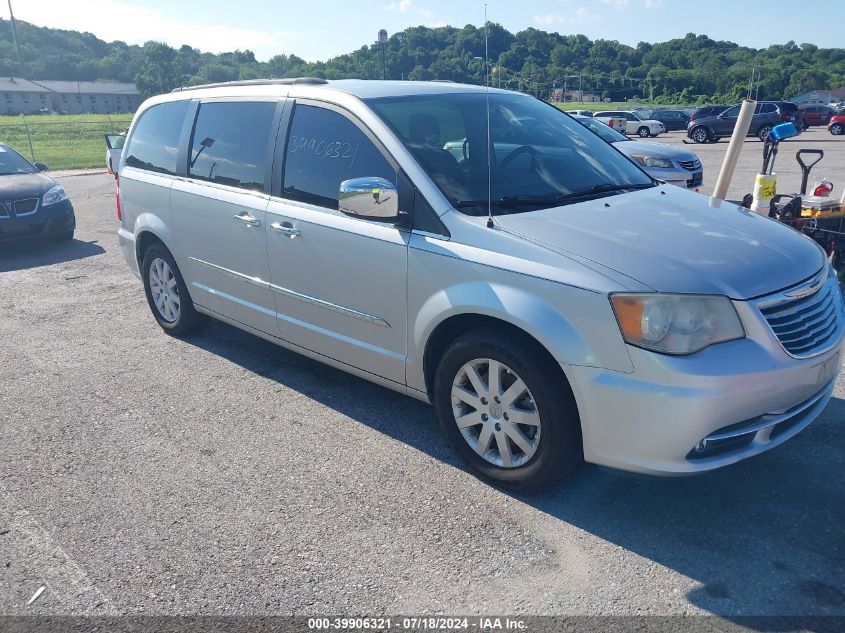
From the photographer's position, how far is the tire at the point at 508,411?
10.2 ft

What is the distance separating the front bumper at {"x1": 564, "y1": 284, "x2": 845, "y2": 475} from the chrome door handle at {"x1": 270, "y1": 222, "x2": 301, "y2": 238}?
1.85 m

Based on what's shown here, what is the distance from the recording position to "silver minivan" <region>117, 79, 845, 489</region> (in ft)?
9.49

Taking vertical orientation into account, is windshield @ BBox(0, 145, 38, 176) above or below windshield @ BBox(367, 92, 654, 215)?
below

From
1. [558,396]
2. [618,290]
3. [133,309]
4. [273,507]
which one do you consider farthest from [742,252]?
[133,309]

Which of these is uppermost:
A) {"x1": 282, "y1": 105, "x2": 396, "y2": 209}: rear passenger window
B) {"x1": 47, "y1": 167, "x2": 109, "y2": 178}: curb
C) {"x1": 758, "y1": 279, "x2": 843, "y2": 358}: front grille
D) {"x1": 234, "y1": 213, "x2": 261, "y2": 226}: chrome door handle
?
{"x1": 282, "y1": 105, "x2": 396, "y2": 209}: rear passenger window

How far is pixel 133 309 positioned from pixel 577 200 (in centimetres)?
456

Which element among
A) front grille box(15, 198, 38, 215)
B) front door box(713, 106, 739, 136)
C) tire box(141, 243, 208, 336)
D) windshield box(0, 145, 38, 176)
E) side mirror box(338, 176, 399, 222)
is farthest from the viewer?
front door box(713, 106, 739, 136)

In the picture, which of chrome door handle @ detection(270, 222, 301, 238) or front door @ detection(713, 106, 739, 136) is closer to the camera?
chrome door handle @ detection(270, 222, 301, 238)

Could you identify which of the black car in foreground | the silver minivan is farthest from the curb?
the silver minivan

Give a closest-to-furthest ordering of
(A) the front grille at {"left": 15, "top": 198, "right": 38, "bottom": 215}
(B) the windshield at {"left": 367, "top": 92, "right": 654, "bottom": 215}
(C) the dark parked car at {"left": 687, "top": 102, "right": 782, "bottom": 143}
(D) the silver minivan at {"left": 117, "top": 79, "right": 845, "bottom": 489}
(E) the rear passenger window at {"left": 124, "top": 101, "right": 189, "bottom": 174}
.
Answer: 1. (D) the silver minivan at {"left": 117, "top": 79, "right": 845, "bottom": 489}
2. (B) the windshield at {"left": 367, "top": 92, "right": 654, "bottom": 215}
3. (E) the rear passenger window at {"left": 124, "top": 101, "right": 189, "bottom": 174}
4. (A) the front grille at {"left": 15, "top": 198, "right": 38, "bottom": 215}
5. (C) the dark parked car at {"left": 687, "top": 102, "right": 782, "bottom": 143}

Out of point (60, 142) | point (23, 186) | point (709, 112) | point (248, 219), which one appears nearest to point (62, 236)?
point (23, 186)

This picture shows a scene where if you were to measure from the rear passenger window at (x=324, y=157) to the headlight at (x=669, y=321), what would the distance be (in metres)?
1.43

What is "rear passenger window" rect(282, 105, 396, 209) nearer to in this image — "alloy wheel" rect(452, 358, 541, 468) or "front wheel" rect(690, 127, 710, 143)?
"alloy wheel" rect(452, 358, 541, 468)

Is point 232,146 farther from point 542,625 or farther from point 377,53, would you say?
point 542,625
